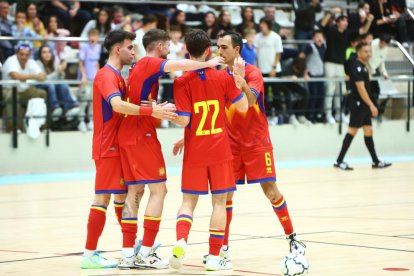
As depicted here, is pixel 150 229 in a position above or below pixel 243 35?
below

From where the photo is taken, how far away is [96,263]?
7.88 meters

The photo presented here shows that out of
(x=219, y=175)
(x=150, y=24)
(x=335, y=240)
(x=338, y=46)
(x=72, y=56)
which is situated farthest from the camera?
(x=338, y=46)

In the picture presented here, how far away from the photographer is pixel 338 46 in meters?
21.7

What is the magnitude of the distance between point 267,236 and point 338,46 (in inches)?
500

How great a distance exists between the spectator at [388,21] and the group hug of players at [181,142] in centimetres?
1635

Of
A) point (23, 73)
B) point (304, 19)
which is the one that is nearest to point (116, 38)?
point (23, 73)

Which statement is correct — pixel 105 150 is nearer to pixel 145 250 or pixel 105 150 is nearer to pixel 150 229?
pixel 150 229

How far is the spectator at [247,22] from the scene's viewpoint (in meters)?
21.0

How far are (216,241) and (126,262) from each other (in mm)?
817

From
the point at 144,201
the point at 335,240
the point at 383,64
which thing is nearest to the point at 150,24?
the point at 144,201

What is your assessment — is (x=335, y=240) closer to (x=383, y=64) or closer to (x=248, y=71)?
(x=248, y=71)

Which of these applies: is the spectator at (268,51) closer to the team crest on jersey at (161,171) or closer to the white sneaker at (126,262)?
the team crest on jersey at (161,171)

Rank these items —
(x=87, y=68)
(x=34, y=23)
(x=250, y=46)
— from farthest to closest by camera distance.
A: (x=250, y=46) < (x=34, y=23) < (x=87, y=68)

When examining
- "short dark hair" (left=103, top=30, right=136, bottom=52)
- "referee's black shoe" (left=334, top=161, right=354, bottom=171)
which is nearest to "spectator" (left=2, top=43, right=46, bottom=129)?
"referee's black shoe" (left=334, top=161, right=354, bottom=171)
